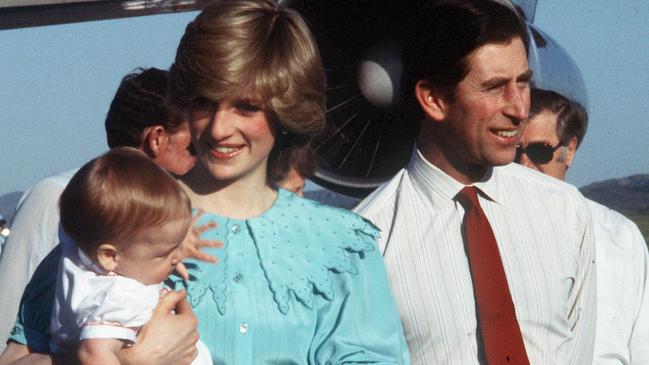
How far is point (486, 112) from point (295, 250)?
957mm

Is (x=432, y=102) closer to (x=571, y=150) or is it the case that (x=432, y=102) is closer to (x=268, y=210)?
(x=268, y=210)

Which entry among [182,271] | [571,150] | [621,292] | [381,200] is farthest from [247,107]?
[571,150]

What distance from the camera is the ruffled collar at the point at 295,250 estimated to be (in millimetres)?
2947

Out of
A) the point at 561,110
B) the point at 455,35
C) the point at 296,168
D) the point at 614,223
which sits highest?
the point at 455,35

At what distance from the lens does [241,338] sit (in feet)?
9.41

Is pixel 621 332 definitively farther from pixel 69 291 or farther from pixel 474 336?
pixel 69 291

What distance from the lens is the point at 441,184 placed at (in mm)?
3805

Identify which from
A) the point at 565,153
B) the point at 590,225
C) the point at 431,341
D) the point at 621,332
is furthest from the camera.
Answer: the point at 565,153

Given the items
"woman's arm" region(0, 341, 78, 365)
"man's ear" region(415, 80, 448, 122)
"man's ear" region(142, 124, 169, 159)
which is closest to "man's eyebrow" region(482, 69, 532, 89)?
"man's ear" region(415, 80, 448, 122)

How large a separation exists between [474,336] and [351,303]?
68cm

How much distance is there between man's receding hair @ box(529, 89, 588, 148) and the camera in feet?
18.0

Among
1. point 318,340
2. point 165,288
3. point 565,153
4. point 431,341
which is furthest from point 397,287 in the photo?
point 565,153

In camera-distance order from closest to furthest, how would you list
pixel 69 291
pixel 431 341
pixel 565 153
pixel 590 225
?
pixel 69 291
pixel 431 341
pixel 590 225
pixel 565 153

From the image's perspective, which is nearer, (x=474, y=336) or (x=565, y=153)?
(x=474, y=336)
